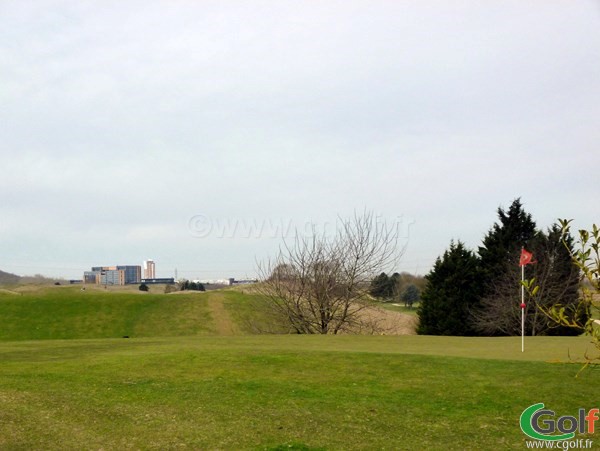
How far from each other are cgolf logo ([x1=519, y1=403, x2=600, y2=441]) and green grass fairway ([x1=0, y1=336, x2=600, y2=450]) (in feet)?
0.68

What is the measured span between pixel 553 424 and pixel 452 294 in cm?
3672

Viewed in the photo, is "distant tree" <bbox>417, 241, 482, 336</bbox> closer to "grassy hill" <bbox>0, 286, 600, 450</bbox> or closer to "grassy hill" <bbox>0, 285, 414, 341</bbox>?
"grassy hill" <bbox>0, 285, 414, 341</bbox>

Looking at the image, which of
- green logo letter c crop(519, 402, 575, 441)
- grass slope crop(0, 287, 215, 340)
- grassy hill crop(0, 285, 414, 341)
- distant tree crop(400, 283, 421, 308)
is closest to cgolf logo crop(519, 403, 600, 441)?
green logo letter c crop(519, 402, 575, 441)

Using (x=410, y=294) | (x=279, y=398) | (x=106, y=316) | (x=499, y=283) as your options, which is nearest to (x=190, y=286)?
(x=410, y=294)

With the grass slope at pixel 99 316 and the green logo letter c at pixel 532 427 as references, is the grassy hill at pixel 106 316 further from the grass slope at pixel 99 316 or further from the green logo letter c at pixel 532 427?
the green logo letter c at pixel 532 427

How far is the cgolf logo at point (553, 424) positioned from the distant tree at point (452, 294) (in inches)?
1403

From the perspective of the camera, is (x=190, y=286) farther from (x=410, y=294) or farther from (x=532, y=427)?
(x=532, y=427)

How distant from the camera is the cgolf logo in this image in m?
10.4

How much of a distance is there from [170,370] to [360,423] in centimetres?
585

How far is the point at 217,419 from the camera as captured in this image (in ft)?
36.0

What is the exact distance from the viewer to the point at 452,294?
46875 mm

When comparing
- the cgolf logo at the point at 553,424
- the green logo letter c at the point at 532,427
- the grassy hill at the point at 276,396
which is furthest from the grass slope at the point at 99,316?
the cgolf logo at the point at 553,424

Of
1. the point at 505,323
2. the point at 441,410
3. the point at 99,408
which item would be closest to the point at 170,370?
the point at 99,408

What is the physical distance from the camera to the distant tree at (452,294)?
46.5 metres
